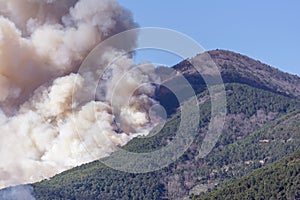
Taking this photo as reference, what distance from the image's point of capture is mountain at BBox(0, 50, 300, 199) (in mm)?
123375

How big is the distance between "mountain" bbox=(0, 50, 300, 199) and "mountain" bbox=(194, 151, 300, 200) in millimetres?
13894

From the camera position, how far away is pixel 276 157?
12181 cm

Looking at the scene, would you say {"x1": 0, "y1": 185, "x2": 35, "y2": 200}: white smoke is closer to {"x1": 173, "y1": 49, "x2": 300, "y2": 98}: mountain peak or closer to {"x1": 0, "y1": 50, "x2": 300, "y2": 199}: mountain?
{"x1": 0, "y1": 50, "x2": 300, "y2": 199}: mountain

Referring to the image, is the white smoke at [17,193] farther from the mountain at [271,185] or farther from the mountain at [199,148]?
the mountain at [271,185]

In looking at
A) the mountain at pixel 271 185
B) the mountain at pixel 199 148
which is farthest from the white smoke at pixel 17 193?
the mountain at pixel 271 185

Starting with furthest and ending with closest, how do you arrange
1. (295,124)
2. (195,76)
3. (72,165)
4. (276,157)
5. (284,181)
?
(195,76) < (72,165) < (295,124) < (276,157) < (284,181)

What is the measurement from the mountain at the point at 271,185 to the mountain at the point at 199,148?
547 inches

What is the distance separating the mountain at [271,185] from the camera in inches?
3575

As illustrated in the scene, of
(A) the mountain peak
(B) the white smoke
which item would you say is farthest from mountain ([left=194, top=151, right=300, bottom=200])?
(A) the mountain peak

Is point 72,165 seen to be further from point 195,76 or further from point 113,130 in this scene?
point 195,76

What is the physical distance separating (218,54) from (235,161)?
155 feet

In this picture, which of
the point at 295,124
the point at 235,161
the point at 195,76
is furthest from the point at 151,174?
the point at 195,76

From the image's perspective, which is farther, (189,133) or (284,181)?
(189,133)

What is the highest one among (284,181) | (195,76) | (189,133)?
(195,76)
